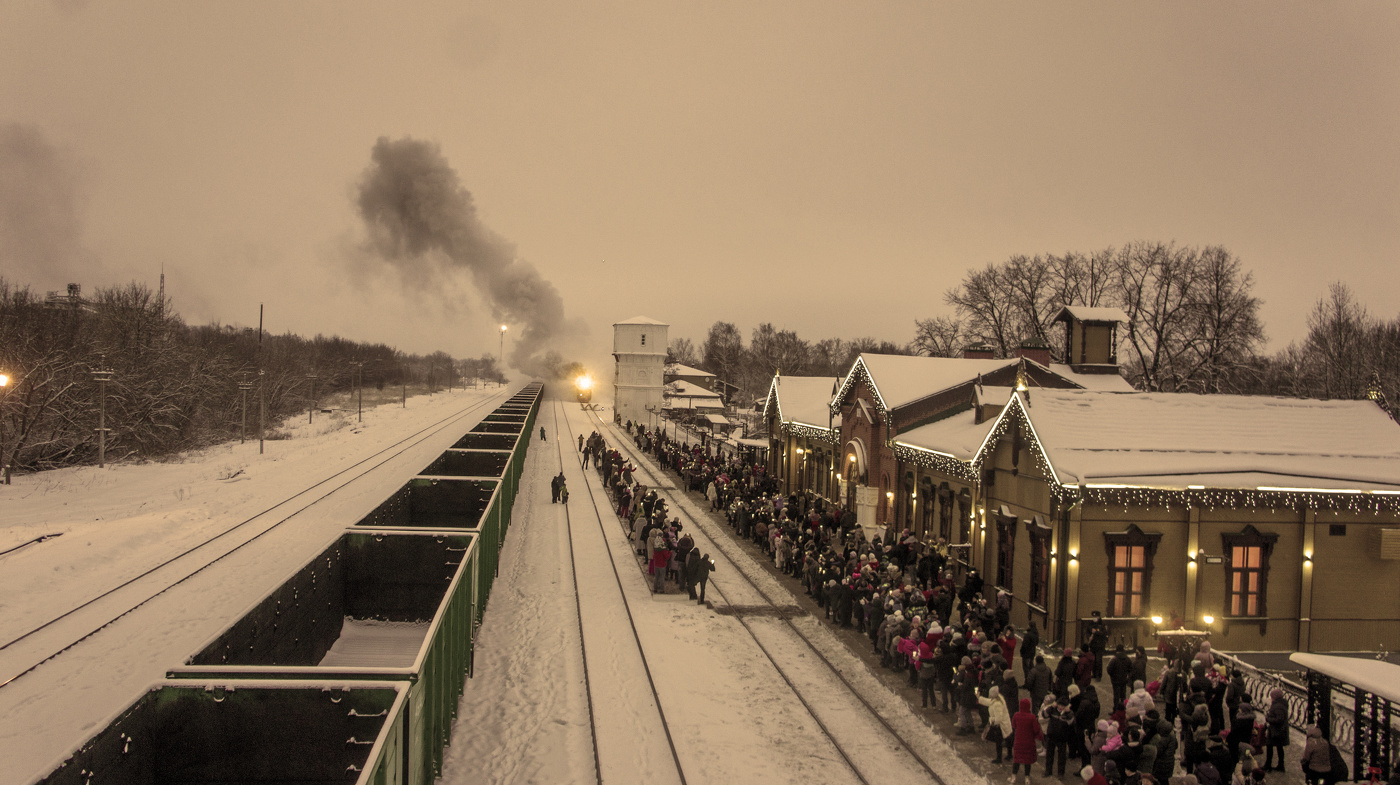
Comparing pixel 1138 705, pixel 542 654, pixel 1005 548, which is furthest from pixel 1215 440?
pixel 542 654

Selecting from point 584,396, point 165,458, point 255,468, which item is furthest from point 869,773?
point 584,396

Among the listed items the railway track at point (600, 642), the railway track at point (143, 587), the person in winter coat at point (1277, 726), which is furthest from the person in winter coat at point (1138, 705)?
the railway track at point (143, 587)

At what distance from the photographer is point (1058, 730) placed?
10.7 meters

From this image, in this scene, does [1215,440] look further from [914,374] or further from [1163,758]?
[914,374]

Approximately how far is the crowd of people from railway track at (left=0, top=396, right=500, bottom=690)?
11.3m

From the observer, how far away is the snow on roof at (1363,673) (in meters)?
9.24

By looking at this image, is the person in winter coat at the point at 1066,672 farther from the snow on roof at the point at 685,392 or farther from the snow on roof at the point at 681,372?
the snow on roof at the point at 681,372

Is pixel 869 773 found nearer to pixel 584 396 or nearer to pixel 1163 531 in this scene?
pixel 1163 531

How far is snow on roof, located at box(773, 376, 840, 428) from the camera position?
3606 cm

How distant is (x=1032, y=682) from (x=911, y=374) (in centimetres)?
1581

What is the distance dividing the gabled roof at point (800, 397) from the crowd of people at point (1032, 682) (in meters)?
14.2

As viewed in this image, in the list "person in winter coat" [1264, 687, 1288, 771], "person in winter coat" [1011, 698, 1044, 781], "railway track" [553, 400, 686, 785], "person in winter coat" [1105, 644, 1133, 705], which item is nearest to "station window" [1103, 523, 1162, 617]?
"person in winter coat" [1105, 644, 1133, 705]

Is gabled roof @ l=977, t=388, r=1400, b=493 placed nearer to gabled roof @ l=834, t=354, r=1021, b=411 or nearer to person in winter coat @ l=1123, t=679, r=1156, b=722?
person in winter coat @ l=1123, t=679, r=1156, b=722

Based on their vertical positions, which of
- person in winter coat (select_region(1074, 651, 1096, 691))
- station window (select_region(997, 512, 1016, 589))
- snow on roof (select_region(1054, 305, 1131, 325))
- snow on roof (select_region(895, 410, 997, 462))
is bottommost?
person in winter coat (select_region(1074, 651, 1096, 691))
